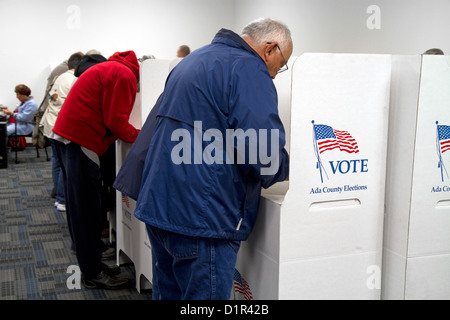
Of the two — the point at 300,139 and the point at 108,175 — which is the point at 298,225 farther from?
the point at 108,175

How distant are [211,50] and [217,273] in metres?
0.62

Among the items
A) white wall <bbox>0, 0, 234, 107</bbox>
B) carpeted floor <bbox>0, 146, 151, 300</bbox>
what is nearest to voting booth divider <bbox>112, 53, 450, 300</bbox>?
carpeted floor <bbox>0, 146, 151, 300</bbox>

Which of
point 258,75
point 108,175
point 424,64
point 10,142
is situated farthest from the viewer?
point 10,142

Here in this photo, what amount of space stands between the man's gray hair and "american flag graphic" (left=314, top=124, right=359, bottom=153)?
266mm

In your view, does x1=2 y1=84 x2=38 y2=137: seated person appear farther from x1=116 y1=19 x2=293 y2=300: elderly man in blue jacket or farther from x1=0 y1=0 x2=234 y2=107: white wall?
x1=116 y1=19 x2=293 y2=300: elderly man in blue jacket

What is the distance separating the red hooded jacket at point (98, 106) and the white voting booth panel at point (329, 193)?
1.01 m

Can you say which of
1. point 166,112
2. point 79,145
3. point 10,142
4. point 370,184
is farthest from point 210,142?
point 10,142

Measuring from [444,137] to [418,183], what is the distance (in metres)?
0.16

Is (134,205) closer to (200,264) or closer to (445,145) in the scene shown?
(200,264)

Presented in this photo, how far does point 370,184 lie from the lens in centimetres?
148

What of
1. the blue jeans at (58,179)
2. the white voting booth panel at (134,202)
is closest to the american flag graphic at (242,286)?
the white voting booth panel at (134,202)

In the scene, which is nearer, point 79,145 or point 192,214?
point 192,214

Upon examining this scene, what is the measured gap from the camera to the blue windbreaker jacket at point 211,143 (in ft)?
4.06

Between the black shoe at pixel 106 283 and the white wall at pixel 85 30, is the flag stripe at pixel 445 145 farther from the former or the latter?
the white wall at pixel 85 30
